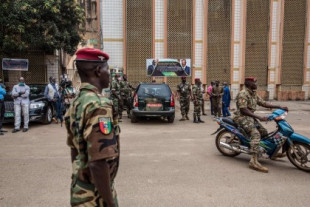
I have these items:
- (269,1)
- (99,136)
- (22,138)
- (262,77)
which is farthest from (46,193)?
(269,1)

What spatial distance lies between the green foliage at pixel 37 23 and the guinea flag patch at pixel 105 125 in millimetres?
12317

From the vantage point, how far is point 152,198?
343 centimetres

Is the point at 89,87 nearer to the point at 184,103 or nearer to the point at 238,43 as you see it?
the point at 184,103

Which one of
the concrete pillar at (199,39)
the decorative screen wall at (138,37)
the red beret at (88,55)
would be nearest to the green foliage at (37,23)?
the decorative screen wall at (138,37)

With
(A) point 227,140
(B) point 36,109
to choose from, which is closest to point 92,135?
(A) point 227,140

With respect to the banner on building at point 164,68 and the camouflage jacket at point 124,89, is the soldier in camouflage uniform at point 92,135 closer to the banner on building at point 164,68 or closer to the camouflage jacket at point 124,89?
the camouflage jacket at point 124,89

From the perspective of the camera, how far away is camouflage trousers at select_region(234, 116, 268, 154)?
4.57 meters

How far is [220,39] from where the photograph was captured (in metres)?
18.7

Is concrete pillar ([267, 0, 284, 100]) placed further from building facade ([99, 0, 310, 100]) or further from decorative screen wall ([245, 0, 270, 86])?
decorative screen wall ([245, 0, 270, 86])

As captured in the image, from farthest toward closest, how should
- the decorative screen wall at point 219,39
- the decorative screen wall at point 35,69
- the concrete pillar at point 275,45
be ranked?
the concrete pillar at point 275,45 < the decorative screen wall at point 219,39 < the decorative screen wall at point 35,69

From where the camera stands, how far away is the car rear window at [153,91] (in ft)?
30.2

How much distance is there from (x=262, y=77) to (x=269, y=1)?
5640 mm

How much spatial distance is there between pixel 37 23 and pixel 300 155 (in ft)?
41.9

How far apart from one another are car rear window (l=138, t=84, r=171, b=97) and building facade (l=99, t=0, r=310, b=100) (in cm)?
876
